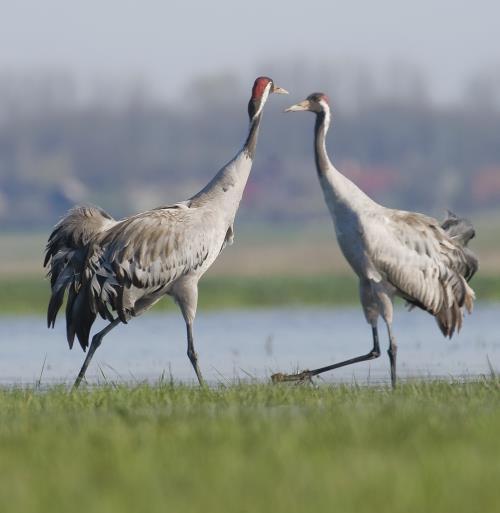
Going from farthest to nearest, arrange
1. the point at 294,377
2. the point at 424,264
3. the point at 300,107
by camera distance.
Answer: the point at 300,107 < the point at 424,264 < the point at 294,377

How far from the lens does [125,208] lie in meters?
94.2

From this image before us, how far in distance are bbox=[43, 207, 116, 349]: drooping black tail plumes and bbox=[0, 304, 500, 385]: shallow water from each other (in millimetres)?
381

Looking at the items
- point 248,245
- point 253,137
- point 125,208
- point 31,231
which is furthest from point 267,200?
point 253,137

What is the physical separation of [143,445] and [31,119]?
333ft

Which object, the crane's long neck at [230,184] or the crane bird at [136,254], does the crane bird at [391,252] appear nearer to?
the crane's long neck at [230,184]

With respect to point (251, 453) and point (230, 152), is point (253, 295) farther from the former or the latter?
point (230, 152)

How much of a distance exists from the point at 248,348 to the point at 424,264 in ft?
20.6

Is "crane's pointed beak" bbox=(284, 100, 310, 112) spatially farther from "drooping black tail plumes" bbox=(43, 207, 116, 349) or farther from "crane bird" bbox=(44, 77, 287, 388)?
"drooping black tail plumes" bbox=(43, 207, 116, 349)

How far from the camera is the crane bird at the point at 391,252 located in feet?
33.4

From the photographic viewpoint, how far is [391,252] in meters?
10.4

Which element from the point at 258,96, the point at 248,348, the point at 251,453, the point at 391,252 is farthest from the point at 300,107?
the point at 248,348

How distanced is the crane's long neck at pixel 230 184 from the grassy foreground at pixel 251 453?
7.35ft

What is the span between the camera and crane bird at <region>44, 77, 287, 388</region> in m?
10.6

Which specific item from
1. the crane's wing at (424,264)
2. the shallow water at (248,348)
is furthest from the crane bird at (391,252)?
the shallow water at (248,348)
